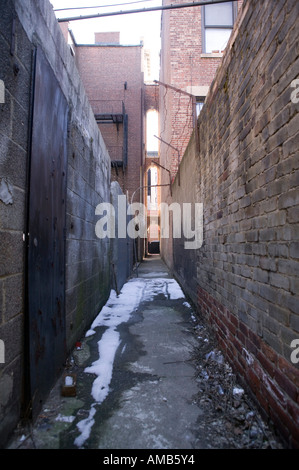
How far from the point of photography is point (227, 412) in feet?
6.66

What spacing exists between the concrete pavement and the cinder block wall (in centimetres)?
56

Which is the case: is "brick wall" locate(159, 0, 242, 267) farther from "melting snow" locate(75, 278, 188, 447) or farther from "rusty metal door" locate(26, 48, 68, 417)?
"rusty metal door" locate(26, 48, 68, 417)

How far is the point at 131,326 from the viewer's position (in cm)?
422

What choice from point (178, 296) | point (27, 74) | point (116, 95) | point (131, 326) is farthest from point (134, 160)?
point (27, 74)

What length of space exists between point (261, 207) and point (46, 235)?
5.82 ft

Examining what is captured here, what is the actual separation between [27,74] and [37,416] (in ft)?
8.08

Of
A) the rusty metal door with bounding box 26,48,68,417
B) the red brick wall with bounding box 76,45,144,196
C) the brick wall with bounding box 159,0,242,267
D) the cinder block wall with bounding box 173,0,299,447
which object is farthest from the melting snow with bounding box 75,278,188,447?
the red brick wall with bounding box 76,45,144,196

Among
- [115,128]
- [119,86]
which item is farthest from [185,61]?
[119,86]

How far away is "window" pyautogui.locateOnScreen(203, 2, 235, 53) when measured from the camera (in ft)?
29.2

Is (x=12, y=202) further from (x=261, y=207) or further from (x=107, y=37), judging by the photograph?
(x=107, y=37)

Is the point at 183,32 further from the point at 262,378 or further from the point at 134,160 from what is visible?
the point at 262,378

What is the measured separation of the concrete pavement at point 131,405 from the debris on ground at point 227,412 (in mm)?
83

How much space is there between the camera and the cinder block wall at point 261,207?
1.62m

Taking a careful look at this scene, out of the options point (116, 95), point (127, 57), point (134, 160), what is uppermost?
point (127, 57)
